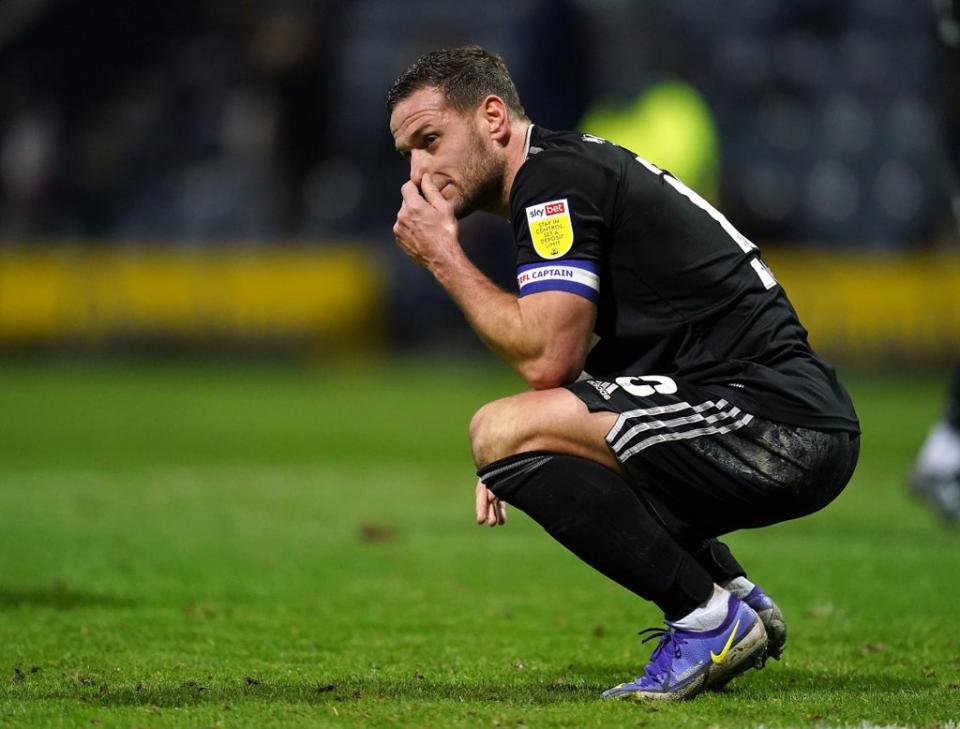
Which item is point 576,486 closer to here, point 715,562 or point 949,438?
point 715,562

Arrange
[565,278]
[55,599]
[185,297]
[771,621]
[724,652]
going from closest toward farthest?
[565,278]
[724,652]
[771,621]
[55,599]
[185,297]

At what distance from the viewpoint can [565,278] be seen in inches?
167

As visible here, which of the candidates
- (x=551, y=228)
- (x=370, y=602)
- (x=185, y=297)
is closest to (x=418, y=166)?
(x=551, y=228)

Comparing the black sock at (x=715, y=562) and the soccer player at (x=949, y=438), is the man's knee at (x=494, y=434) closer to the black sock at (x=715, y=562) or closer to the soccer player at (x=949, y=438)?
the black sock at (x=715, y=562)

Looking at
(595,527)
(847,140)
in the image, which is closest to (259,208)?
(847,140)

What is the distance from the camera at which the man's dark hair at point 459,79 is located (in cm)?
453

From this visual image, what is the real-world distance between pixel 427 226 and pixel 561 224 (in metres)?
0.39

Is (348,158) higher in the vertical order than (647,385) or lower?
higher

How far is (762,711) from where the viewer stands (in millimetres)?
4172

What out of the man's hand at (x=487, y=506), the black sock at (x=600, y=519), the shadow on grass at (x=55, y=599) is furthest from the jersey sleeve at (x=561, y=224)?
the shadow on grass at (x=55, y=599)

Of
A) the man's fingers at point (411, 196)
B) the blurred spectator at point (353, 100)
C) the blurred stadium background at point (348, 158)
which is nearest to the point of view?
the man's fingers at point (411, 196)

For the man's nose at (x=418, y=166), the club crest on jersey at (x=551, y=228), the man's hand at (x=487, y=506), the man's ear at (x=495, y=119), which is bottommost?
the man's hand at (x=487, y=506)

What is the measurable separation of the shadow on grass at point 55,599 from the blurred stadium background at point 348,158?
14034 mm

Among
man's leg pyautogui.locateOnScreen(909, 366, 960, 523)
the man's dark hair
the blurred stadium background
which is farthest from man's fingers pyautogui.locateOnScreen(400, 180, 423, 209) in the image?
the blurred stadium background
